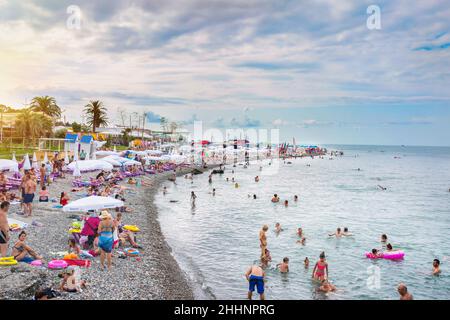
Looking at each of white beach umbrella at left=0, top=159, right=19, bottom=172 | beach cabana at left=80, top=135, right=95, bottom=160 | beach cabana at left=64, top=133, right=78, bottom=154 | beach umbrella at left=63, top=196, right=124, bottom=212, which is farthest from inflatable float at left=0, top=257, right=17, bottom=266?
beach cabana at left=64, top=133, right=78, bottom=154

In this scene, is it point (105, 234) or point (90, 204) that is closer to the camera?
point (105, 234)

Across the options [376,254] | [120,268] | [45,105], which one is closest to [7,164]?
[120,268]

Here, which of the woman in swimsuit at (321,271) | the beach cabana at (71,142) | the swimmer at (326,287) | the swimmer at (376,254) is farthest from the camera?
the beach cabana at (71,142)

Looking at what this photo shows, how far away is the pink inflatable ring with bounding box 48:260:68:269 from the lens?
36.1 feet

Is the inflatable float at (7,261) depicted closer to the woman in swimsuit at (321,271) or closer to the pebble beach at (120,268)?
the pebble beach at (120,268)

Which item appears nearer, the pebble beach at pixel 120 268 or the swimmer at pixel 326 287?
the pebble beach at pixel 120 268

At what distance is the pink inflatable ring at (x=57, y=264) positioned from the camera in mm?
11008

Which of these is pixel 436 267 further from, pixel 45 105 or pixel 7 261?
pixel 45 105

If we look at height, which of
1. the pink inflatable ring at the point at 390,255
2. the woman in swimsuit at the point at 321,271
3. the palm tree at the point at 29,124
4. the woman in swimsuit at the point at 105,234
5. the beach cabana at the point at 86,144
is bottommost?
the pink inflatable ring at the point at 390,255

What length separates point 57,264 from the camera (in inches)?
437

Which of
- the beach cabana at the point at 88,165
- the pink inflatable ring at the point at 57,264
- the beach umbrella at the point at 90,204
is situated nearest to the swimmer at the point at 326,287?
the beach umbrella at the point at 90,204
